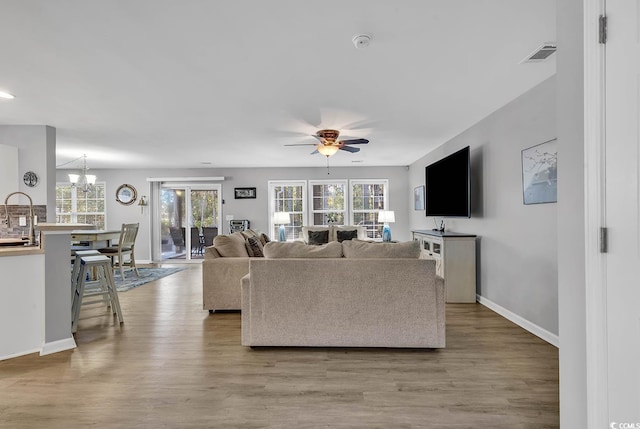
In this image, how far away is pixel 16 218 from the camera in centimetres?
416

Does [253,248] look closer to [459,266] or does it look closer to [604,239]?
[459,266]

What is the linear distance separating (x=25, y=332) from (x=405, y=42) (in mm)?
3777

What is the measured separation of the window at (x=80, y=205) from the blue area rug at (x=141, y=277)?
2157mm

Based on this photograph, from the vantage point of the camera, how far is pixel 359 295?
8.75 feet

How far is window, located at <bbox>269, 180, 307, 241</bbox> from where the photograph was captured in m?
7.95

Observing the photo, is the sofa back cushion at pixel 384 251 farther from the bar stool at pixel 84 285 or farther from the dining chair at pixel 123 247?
the dining chair at pixel 123 247

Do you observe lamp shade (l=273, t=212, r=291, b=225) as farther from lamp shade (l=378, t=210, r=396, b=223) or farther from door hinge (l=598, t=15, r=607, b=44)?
door hinge (l=598, t=15, r=607, b=44)

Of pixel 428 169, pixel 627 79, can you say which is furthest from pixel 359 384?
pixel 428 169

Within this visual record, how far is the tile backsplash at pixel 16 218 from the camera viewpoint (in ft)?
13.6

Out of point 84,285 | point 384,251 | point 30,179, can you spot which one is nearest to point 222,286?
point 84,285

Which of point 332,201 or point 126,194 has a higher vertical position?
point 126,194

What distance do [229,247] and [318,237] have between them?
2874 millimetres

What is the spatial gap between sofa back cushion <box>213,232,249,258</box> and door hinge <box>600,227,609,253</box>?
357cm

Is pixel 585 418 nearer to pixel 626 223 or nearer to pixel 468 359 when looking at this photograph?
pixel 626 223
